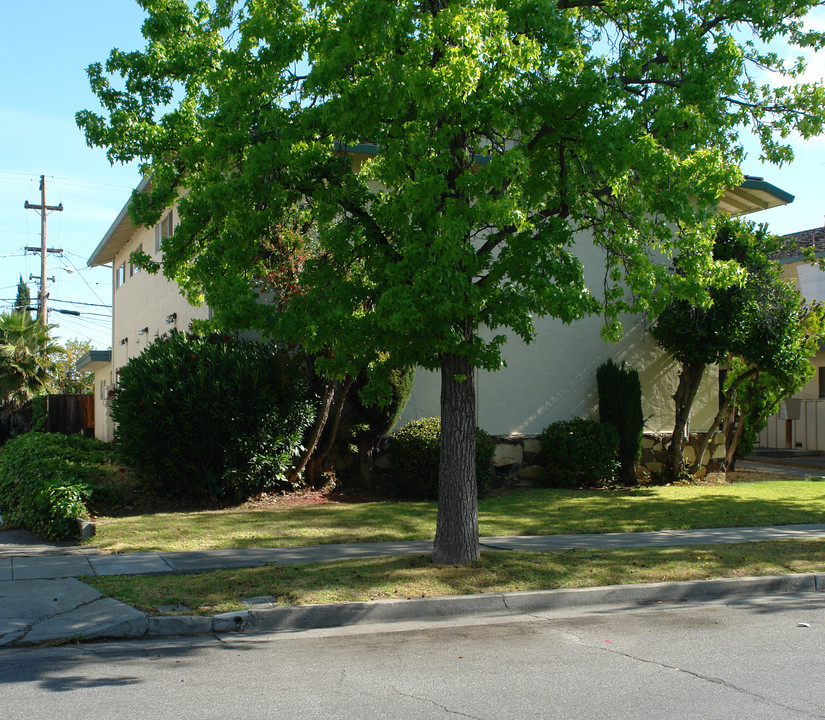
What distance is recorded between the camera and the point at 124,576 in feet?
25.8

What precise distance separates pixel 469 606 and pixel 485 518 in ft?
15.1

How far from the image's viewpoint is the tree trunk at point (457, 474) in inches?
323

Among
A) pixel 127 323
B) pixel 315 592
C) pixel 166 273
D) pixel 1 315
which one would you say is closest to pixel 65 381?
pixel 1 315

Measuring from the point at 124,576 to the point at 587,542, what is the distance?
551 cm

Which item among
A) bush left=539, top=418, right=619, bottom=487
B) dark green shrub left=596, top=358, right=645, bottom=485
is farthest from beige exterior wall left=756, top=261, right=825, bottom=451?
bush left=539, top=418, right=619, bottom=487

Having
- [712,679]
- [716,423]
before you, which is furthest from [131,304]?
[712,679]

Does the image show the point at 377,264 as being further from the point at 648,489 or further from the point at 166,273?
the point at 648,489

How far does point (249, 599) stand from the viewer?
6.96 meters

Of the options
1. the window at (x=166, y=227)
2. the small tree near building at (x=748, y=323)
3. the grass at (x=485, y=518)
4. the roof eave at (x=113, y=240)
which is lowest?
the grass at (x=485, y=518)

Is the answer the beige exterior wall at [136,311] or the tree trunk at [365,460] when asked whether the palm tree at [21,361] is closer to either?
the beige exterior wall at [136,311]

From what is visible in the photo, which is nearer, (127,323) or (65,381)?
(127,323)

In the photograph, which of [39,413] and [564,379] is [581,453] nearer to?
[564,379]

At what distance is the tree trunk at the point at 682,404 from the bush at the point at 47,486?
11.1 metres

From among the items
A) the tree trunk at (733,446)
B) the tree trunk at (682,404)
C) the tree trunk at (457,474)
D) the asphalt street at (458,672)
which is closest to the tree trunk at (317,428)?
the tree trunk at (457,474)
